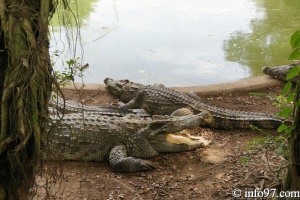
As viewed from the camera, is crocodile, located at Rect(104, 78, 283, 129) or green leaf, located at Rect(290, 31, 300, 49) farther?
crocodile, located at Rect(104, 78, 283, 129)

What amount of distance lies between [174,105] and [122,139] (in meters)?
1.33

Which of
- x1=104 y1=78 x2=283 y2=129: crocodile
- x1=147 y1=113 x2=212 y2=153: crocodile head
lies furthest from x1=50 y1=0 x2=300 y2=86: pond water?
x1=147 y1=113 x2=212 y2=153: crocodile head

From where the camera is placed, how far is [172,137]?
186 inches

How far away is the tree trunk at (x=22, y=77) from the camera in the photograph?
214 centimetres

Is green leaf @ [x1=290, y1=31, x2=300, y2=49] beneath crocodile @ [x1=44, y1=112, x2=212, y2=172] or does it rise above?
above

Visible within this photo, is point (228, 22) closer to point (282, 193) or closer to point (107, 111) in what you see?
point (107, 111)

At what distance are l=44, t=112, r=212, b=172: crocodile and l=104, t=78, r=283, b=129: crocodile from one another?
0.57 metres

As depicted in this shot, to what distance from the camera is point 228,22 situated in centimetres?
1032

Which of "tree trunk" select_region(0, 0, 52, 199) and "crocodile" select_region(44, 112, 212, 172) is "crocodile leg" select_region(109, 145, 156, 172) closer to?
"crocodile" select_region(44, 112, 212, 172)

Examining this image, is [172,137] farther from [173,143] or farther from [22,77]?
[22,77]

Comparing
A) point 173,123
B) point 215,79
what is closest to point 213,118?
point 173,123

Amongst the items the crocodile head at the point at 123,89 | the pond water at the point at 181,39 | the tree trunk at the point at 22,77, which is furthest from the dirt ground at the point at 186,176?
the pond water at the point at 181,39

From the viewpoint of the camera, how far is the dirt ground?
354 centimetres

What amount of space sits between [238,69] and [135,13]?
4026 millimetres
